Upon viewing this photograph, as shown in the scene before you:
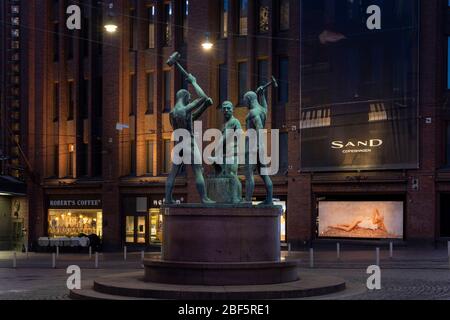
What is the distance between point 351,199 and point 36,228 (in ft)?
75.3

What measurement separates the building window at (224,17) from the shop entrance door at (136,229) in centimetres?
1228

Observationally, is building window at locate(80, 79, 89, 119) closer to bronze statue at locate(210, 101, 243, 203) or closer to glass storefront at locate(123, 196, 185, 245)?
glass storefront at locate(123, 196, 185, 245)

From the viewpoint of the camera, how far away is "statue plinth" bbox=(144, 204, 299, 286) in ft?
60.8

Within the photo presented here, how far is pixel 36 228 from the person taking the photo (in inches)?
2119

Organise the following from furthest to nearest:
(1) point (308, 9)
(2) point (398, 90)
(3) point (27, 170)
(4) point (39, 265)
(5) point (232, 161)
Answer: (3) point (27, 170)
(1) point (308, 9)
(2) point (398, 90)
(4) point (39, 265)
(5) point (232, 161)

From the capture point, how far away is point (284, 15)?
44281mm

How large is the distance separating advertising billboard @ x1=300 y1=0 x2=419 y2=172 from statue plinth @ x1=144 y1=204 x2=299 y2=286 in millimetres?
21538

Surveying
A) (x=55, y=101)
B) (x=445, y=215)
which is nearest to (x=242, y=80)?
(x=445, y=215)

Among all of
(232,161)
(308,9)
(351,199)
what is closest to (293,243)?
(351,199)

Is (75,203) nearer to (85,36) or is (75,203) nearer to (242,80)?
(85,36)

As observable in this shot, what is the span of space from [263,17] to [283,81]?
380 cm

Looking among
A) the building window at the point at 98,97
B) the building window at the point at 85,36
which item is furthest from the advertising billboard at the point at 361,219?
the building window at the point at 85,36

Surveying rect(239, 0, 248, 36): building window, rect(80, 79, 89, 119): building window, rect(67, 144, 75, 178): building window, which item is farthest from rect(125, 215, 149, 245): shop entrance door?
rect(239, 0, 248, 36): building window

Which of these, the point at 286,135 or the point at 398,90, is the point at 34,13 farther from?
the point at 398,90
